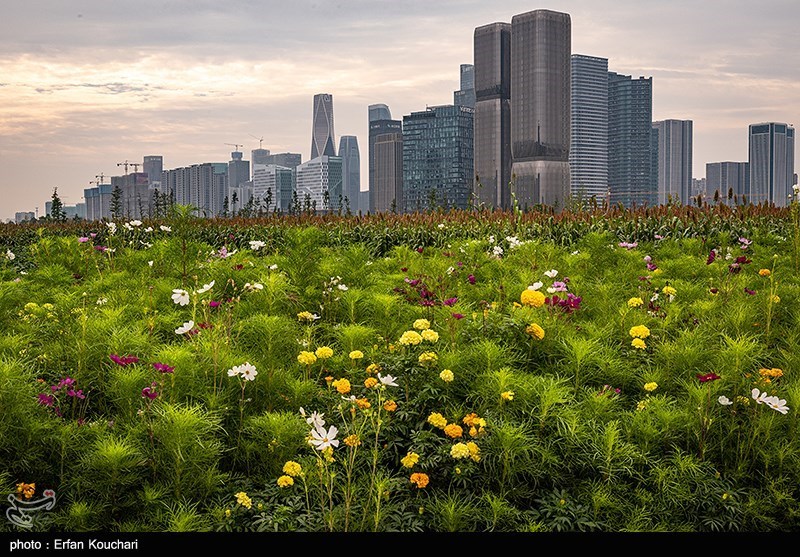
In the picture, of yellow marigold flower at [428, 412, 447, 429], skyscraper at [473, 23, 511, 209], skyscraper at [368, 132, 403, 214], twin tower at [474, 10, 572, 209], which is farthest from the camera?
skyscraper at [473, 23, 511, 209]

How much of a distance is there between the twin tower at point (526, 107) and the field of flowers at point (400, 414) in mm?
151979

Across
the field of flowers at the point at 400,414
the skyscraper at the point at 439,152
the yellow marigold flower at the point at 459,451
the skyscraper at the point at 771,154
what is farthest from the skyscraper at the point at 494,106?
the yellow marigold flower at the point at 459,451

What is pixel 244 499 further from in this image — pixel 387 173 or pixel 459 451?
pixel 387 173

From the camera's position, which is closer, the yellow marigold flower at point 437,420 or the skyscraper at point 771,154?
the yellow marigold flower at point 437,420

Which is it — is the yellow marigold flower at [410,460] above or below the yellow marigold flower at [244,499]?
above

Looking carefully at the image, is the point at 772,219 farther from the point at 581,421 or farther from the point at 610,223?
the point at 581,421

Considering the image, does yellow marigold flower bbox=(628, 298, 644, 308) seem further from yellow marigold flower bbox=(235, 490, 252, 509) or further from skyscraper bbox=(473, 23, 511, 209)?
skyscraper bbox=(473, 23, 511, 209)

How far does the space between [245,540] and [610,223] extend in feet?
32.7

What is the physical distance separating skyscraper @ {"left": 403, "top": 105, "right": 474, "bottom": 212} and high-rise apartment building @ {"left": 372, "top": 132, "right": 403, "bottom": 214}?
385cm

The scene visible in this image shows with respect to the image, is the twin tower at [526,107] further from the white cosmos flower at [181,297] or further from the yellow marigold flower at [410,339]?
the yellow marigold flower at [410,339]

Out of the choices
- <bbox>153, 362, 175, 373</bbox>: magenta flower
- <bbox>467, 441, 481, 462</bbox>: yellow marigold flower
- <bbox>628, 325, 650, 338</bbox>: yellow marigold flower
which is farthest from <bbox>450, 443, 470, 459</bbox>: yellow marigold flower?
<bbox>628, 325, 650, 338</bbox>: yellow marigold flower

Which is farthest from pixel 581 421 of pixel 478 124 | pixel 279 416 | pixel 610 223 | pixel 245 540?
pixel 478 124

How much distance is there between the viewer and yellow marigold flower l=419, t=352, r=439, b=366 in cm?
339

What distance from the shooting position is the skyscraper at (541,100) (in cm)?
16088
